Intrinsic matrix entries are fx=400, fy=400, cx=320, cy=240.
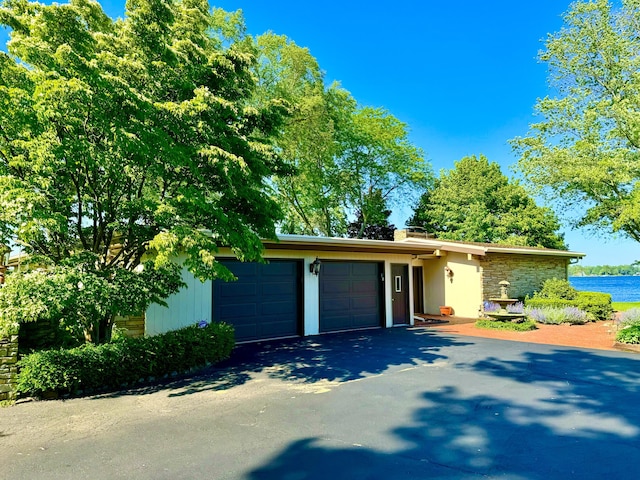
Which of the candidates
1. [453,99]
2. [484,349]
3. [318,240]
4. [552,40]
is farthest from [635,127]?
[318,240]

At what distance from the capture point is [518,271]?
54.0 ft

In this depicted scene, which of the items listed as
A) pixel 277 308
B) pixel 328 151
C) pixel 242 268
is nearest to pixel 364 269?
pixel 277 308

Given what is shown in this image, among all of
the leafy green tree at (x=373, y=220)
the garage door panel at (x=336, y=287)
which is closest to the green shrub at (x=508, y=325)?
the garage door panel at (x=336, y=287)

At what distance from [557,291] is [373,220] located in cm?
1405

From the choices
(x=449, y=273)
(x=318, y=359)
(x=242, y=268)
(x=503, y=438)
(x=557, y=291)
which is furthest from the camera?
(x=449, y=273)

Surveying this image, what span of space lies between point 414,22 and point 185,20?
10.0m

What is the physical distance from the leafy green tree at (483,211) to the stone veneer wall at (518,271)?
1094 centimetres

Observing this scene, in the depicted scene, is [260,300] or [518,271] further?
[518,271]

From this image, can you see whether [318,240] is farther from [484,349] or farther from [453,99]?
[453,99]

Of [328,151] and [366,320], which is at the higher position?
[328,151]

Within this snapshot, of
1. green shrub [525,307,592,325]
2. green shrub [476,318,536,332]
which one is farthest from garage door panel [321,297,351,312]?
green shrub [525,307,592,325]

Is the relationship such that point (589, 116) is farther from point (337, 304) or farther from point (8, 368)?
point (8, 368)

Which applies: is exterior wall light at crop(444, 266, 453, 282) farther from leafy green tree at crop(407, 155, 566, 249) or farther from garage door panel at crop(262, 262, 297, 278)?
leafy green tree at crop(407, 155, 566, 249)

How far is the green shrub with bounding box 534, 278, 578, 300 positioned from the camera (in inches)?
605
